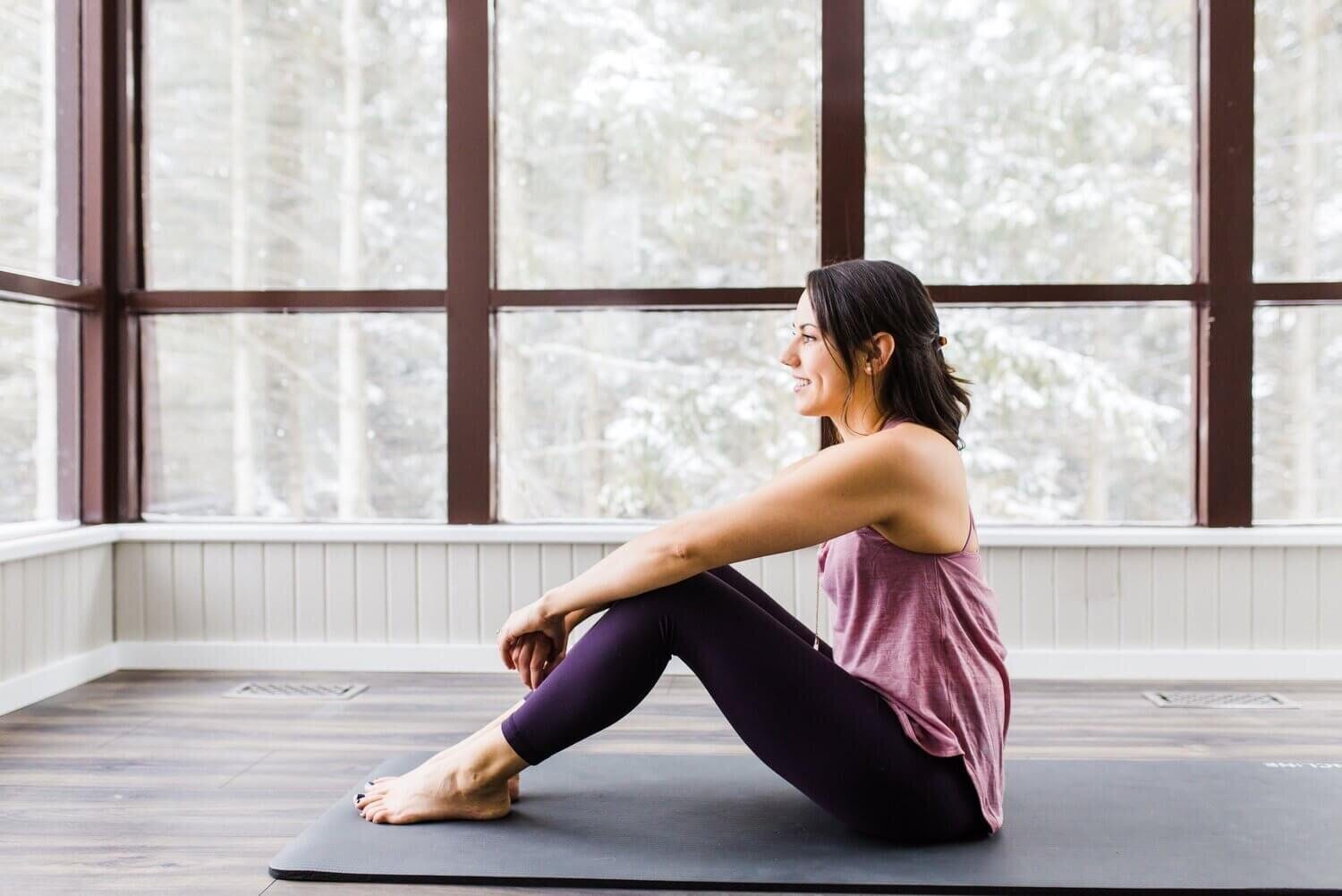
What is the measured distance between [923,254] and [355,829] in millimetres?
2223

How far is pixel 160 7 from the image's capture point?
11.0 ft

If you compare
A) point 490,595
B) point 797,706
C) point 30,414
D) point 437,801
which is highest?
point 30,414

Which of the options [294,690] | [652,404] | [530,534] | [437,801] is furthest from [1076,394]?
[294,690]

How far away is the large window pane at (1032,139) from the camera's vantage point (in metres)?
A: 3.17

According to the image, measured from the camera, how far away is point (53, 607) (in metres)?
3.02

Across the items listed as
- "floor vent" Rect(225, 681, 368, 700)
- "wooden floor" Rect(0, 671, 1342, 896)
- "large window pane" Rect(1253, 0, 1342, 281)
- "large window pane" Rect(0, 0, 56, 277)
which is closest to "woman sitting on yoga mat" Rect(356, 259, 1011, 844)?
"wooden floor" Rect(0, 671, 1342, 896)

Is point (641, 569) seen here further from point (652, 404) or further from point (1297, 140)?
point (1297, 140)

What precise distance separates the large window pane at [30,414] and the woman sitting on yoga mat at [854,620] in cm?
198

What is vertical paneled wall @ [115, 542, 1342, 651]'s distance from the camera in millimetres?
3162

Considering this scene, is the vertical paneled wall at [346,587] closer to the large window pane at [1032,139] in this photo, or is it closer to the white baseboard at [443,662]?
the white baseboard at [443,662]

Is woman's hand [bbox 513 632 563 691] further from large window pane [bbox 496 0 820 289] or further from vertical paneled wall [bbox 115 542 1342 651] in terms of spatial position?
large window pane [bbox 496 0 820 289]

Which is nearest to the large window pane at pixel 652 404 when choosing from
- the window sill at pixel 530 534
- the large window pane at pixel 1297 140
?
the window sill at pixel 530 534

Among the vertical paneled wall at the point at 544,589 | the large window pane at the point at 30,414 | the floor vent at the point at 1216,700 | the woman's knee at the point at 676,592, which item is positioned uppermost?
the large window pane at the point at 30,414

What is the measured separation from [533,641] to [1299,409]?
2.52m
